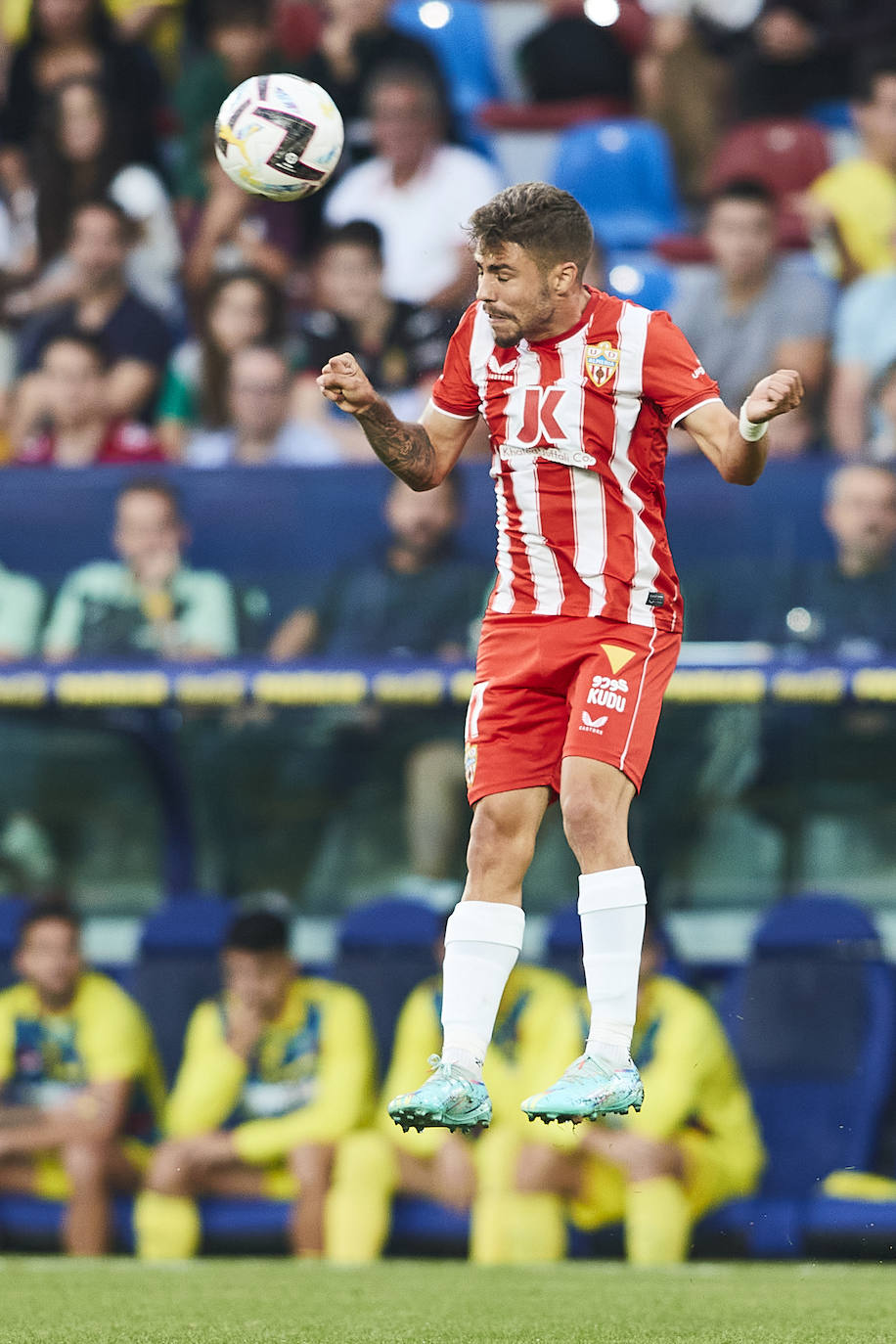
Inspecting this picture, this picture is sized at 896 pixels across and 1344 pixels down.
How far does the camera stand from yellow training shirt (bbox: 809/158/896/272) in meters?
9.13

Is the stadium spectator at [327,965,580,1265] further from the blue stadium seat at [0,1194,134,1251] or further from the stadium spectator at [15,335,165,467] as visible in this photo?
the stadium spectator at [15,335,165,467]

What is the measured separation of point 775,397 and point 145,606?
10.6 ft

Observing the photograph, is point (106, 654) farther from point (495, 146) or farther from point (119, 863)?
point (495, 146)

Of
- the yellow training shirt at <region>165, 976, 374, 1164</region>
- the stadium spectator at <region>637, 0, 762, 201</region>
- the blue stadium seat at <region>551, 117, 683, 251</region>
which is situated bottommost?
the yellow training shirt at <region>165, 976, 374, 1164</region>

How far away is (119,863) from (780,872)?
2512 millimetres

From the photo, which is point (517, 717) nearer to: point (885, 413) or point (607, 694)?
point (607, 694)

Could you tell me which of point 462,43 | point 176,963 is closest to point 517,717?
point 176,963

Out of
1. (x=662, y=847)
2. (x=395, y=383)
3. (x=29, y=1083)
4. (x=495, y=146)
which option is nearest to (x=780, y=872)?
(x=662, y=847)

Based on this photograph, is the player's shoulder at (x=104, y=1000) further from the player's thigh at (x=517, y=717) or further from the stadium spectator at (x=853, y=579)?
the player's thigh at (x=517, y=717)

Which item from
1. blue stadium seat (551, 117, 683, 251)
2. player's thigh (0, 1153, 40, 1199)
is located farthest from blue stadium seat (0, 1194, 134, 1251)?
blue stadium seat (551, 117, 683, 251)

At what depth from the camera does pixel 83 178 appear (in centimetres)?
995

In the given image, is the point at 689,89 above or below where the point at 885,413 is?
above

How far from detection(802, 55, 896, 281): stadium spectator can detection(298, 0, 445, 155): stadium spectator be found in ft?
6.38

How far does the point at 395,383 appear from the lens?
8.10 metres
